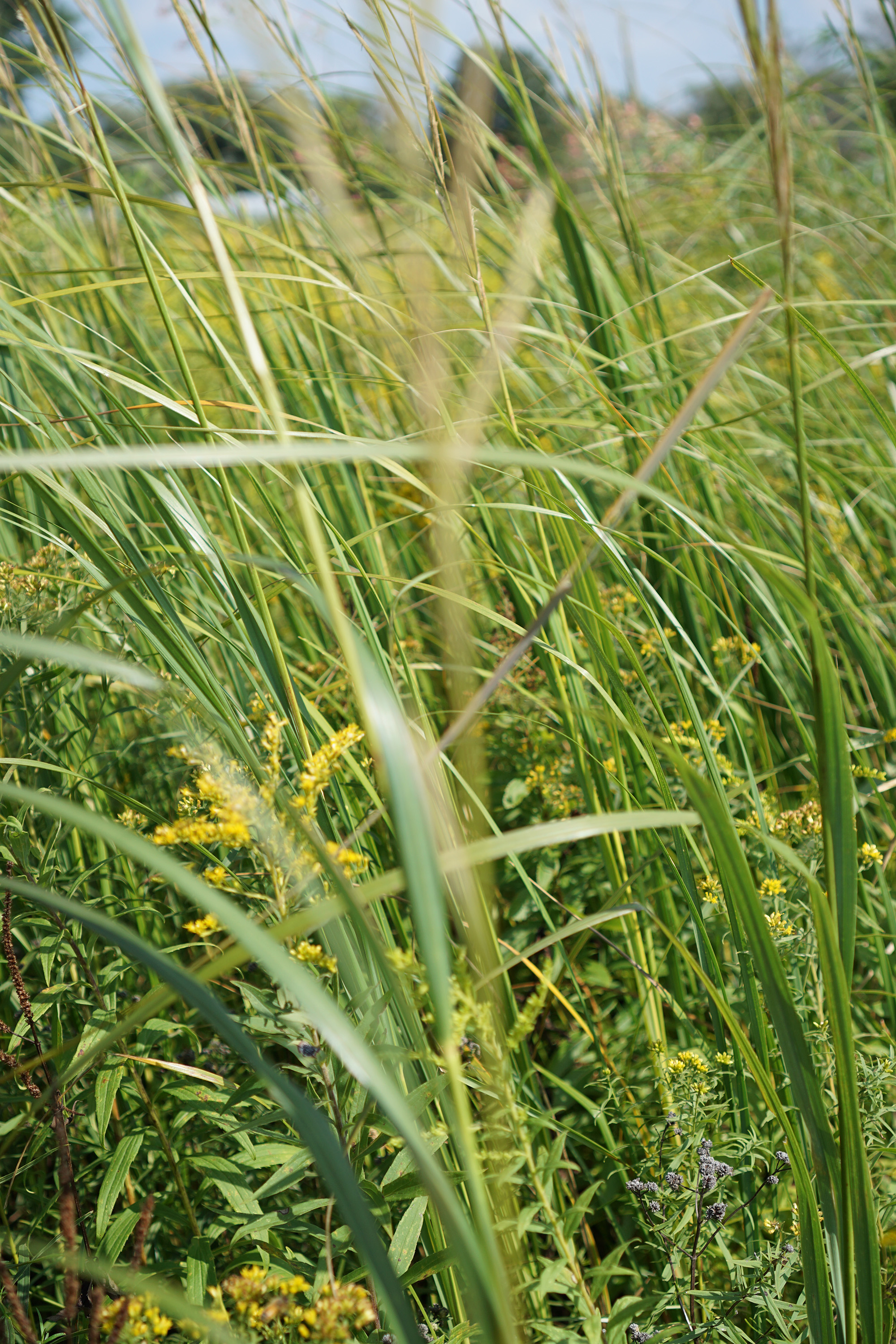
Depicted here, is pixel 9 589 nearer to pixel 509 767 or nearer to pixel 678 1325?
pixel 509 767

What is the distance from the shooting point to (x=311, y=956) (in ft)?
2.32

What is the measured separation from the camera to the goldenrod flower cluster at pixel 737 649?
1.20 metres

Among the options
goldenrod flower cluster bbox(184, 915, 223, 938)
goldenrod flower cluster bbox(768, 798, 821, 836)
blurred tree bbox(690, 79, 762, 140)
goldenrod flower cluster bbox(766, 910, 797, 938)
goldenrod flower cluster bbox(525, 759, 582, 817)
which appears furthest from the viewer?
blurred tree bbox(690, 79, 762, 140)

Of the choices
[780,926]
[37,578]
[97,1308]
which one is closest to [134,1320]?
[97,1308]

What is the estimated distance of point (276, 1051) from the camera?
1258 mm

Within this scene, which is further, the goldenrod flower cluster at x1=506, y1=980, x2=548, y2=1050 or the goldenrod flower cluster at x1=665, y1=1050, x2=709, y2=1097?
the goldenrod flower cluster at x1=665, y1=1050, x2=709, y2=1097

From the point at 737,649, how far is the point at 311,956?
1205mm

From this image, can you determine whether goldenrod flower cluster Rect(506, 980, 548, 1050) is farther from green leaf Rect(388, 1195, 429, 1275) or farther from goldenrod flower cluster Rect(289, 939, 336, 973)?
green leaf Rect(388, 1195, 429, 1275)

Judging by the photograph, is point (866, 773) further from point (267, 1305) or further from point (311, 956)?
point (267, 1305)

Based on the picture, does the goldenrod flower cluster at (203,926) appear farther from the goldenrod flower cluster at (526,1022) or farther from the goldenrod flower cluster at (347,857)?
the goldenrod flower cluster at (526,1022)

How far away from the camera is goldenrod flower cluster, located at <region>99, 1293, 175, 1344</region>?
555mm

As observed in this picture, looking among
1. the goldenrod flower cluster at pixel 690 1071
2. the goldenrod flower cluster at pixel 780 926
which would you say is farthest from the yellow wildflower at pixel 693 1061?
the goldenrod flower cluster at pixel 780 926

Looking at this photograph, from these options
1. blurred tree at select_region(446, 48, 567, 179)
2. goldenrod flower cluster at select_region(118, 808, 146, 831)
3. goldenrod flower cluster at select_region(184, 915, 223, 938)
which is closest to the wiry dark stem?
goldenrod flower cluster at select_region(184, 915, 223, 938)

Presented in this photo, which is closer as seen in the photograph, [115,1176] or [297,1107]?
[297,1107]
